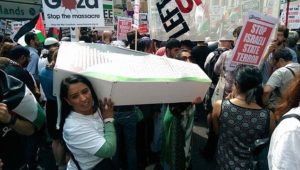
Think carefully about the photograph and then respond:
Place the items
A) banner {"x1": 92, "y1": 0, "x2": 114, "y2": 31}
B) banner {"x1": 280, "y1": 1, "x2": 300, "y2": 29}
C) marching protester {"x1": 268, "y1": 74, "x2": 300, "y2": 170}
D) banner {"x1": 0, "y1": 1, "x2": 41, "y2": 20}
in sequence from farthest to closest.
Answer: banner {"x1": 0, "y1": 1, "x2": 41, "y2": 20}, banner {"x1": 92, "y1": 0, "x2": 114, "y2": 31}, banner {"x1": 280, "y1": 1, "x2": 300, "y2": 29}, marching protester {"x1": 268, "y1": 74, "x2": 300, "y2": 170}

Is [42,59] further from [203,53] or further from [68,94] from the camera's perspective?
[68,94]

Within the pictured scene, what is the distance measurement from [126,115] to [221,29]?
1425mm

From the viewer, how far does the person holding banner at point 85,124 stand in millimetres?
2172

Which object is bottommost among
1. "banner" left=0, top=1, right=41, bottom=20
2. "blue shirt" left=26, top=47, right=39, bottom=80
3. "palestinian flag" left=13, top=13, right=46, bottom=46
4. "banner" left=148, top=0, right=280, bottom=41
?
"blue shirt" left=26, top=47, right=39, bottom=80

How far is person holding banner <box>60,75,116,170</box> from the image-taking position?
2172 millimetres

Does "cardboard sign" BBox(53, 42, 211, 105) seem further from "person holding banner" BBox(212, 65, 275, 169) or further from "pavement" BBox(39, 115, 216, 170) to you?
"pavement" BBox(39, 115, 216, 170)

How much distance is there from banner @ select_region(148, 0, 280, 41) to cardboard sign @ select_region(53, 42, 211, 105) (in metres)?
1.22

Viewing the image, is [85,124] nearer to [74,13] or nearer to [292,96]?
[292,96]

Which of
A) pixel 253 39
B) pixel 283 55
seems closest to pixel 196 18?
pixel 253 39

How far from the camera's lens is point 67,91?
2.21 meters

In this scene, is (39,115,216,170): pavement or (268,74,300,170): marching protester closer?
(268,74,300,170): marching protester

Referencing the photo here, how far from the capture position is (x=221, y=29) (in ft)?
12.1

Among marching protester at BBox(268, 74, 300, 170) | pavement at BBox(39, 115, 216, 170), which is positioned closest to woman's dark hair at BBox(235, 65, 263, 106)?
marching protester at BBox(268, 74, 300, 170)

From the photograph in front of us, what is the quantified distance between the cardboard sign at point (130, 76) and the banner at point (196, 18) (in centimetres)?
122
